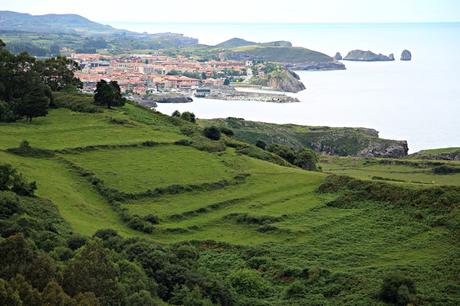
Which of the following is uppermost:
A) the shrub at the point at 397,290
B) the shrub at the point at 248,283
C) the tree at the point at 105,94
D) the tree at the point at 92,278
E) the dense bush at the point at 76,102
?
the tree at the point at 105,94

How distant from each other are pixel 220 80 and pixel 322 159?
10194cm

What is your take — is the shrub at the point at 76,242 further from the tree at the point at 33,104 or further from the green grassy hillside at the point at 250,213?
the tree at the point at 33,104

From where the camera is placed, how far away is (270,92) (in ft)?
559

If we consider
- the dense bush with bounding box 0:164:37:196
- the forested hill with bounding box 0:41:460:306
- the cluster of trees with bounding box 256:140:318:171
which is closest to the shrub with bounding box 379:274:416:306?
the forested hill with bounding box 0:41:460:306

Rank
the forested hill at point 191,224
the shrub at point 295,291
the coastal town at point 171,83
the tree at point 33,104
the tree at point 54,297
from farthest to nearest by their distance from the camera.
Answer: the coastal town at point 171,83
the tree at point 33,104
the shrub at point 295,291
the forested hill at point 191,224
the tree at point 54,297

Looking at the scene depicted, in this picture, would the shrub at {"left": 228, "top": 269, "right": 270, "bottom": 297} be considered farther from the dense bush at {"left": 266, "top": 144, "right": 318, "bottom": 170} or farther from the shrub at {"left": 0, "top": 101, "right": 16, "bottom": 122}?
the dense bush at {"left": 266, "top": 144, "right": 318, "bottom": 170}

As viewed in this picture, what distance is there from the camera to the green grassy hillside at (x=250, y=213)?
26719 mm

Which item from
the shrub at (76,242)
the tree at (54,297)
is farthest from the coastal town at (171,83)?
the tree at (54,297)

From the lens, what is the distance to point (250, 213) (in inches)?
1366

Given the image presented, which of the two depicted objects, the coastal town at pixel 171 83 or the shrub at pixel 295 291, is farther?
the coastal town at pixel 171 83

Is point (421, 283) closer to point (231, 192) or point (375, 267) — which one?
point (375, 267)

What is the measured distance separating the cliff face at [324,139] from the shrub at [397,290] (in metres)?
67.9

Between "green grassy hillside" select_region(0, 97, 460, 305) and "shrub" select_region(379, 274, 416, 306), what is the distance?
409 millimetres

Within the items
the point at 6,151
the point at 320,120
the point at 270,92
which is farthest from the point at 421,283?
the point at 270,92
